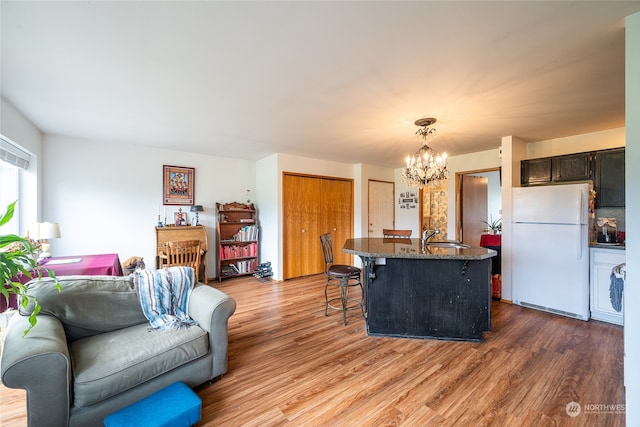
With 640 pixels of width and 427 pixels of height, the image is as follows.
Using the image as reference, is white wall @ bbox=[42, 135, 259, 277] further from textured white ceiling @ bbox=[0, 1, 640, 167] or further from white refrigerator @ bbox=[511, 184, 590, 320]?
white refrigerator @ bbox=[511, 184, 590, 320]

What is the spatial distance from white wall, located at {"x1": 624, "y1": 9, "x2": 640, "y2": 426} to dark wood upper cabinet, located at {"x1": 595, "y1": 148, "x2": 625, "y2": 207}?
2.33 metres

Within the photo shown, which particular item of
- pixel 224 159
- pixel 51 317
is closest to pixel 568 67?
pixel 51 317

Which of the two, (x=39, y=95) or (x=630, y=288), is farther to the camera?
(x=39, y=95)

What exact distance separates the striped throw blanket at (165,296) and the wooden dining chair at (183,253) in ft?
5.55

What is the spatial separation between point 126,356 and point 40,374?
362 mm

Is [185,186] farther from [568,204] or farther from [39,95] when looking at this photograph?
[568,204]

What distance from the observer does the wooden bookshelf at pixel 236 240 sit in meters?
4.82

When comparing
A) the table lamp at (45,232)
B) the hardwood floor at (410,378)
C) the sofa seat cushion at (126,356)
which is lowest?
the hardwood floor at (410,378)

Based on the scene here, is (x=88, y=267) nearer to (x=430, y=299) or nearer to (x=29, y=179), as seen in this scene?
(x=29, y=179)

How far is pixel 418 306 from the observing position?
2.62 m

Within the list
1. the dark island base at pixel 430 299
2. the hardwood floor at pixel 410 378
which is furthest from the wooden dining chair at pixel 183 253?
the dark island base at pixel 430 299

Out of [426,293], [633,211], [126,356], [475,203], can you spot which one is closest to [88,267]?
[126,356]

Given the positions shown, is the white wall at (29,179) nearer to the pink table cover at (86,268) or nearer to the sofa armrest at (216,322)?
the pink table cover at (86,268)

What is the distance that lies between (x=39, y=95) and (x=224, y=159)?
109 inches
